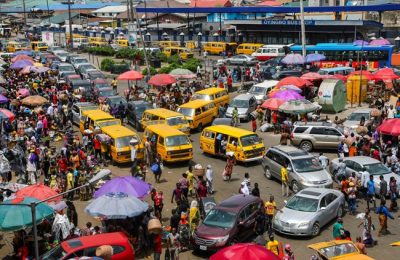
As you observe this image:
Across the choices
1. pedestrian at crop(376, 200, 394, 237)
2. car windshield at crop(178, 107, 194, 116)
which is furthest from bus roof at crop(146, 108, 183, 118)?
pedestrian at crop(376, 200, 394, 237)

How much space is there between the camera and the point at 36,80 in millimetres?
46188

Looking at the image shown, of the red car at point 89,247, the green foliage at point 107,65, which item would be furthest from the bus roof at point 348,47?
the red car at point 89,247

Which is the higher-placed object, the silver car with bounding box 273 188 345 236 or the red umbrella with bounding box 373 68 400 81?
the red umbrella with bounding box 373 68 400 81

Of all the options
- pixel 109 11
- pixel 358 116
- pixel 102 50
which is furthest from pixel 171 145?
pixel 109 11

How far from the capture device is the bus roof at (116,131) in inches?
1059

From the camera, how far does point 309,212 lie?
18.8 m

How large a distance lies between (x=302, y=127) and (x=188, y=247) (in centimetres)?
1254

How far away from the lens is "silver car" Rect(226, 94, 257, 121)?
3481 centimetres

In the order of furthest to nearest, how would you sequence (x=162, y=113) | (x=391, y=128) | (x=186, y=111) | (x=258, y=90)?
(x=258, y=90) → (x=186, y=111) → (x=162, y=113) → (x=391, y=128)

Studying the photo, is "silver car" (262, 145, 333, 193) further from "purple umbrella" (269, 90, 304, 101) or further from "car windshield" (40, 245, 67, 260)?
"car windshield" (40, 245, 67, 260)

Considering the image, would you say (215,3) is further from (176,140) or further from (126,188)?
(126,188)

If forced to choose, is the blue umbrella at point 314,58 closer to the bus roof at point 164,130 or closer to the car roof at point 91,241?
the bus roof at point 164,130

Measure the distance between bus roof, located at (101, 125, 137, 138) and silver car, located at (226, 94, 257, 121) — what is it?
856 centimetres

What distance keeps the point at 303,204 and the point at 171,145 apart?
8679 millimetres
